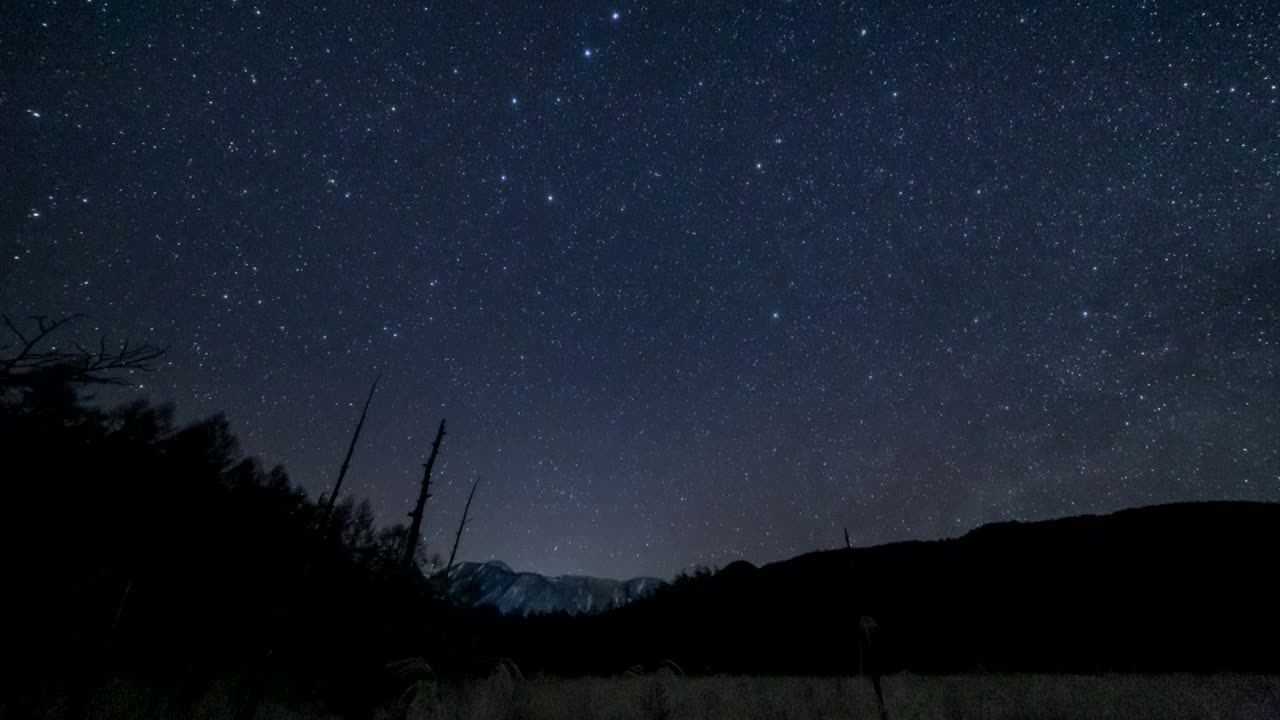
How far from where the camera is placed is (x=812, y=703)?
9109 millimetres

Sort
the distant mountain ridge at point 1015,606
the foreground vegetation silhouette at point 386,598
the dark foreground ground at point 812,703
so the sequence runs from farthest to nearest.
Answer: the distant mountain ridge at point 1015,606, the foreground vegetation silhouette at point 386,598, the dark foreground ground at point 812,703

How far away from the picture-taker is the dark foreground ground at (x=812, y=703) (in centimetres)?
704

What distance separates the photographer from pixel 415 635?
866 inches

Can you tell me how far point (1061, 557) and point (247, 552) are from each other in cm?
3512

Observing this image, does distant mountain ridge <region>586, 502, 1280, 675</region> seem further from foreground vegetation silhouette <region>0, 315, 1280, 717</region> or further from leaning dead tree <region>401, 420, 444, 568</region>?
leaning dead tree <region>401, 420, 444, 568</region>

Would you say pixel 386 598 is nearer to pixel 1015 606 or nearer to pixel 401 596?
pixel 401 596

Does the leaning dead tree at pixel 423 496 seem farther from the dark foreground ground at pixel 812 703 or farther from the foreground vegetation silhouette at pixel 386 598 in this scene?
the dark foreground ground at pixel 812 703

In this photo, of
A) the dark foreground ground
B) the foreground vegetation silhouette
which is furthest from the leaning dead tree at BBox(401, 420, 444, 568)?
the dark foreground ground

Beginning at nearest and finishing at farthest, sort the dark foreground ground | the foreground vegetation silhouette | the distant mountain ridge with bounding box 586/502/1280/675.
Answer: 1. the dark foreground ground
2. the foreground vegetation silhouette
3. the distant mountain ridge with bounding box 586/502/1280/675

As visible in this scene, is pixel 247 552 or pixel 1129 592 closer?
pixel 247 552

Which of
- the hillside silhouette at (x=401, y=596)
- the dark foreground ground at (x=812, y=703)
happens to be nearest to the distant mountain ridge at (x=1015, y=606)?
the hillside silhouette at (x=401, y=596)

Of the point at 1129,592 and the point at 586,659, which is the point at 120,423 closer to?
the point at 586,659

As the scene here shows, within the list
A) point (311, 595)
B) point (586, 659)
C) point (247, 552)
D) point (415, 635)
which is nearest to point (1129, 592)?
point (586, 659)

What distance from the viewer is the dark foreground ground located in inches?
277
